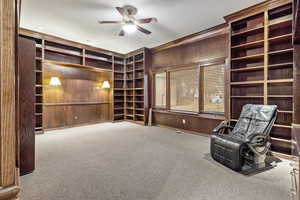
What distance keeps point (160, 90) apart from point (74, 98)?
124 inches

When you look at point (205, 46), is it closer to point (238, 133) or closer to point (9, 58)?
point (238, 133)

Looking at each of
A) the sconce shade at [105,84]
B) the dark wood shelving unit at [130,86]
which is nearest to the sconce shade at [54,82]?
the sconce shade at [105,84]

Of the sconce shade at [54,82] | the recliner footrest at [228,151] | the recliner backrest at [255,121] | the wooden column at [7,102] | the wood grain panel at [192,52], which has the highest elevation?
the wood grain panel at [192,52]

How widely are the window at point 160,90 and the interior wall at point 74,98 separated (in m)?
2.04

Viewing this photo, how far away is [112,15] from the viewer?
340 cm

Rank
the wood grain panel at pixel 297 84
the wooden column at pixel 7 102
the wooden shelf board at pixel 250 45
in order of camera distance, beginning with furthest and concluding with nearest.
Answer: the wooden shelf board at pixel 250 45 < the wood grain panel at pixel 297 84 < the wooden column at pixel 7 102

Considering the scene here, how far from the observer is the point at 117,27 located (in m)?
3.98

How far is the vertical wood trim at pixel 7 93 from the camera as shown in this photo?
440 millimetres

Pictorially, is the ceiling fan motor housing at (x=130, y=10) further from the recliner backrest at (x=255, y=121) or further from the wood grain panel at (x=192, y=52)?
the recliner backrest at (x=255, y=121)

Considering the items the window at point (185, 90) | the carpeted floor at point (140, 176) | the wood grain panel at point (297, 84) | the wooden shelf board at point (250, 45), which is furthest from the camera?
the window at point (185, 90)

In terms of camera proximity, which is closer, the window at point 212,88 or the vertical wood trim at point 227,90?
the vertical wood trim at point 227,90

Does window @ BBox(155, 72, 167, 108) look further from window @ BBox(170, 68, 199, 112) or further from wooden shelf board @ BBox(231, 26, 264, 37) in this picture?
wooden shelf board @ BBox(231, 26, 264, 37)

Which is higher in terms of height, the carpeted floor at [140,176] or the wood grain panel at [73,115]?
the wood grain panel at [73,115]

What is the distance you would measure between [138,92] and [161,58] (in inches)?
66.6
